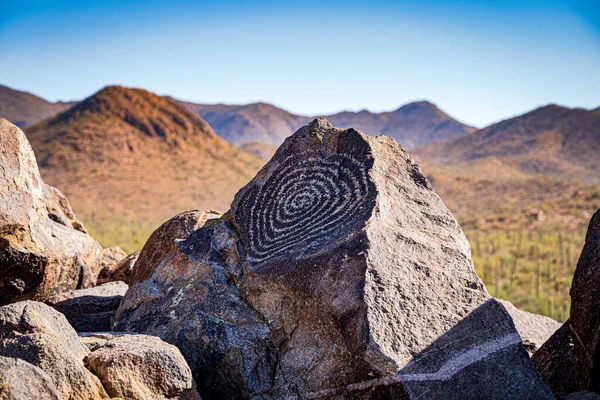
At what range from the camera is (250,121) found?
549 feet

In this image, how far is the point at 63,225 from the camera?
319 inches

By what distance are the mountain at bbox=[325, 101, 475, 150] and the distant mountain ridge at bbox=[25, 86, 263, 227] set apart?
9120 cm

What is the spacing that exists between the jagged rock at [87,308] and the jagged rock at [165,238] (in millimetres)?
504

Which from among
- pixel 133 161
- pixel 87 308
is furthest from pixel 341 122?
pixel 87 308

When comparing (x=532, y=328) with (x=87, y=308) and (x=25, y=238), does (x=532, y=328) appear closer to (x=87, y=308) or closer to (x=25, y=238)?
(x=87, y=308)

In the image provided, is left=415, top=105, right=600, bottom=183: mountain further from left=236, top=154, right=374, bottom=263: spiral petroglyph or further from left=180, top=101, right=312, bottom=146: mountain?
left=180, top=101, right=312, bottom=146: mountain

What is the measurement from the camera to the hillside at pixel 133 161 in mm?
40938

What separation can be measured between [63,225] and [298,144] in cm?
370

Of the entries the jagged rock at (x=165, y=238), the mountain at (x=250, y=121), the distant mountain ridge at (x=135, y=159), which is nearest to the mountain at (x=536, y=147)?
the distant mountain ridge at (x=135, y=159)

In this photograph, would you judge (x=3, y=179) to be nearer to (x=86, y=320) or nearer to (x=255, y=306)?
(x=86, y=320)

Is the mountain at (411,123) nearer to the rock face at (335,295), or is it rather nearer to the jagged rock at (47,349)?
the rock face at (335,295)

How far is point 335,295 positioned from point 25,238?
11.5 feet

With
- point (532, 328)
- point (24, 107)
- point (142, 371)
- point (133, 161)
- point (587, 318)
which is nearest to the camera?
point (142, 371)

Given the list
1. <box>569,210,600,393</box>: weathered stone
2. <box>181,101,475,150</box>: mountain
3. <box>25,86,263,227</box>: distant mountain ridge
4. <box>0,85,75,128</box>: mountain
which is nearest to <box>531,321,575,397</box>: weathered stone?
<box>569,210,600,393</box>: weathered stone
